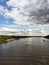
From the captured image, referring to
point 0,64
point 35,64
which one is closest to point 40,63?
point 35,64

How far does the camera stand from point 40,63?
3172cm

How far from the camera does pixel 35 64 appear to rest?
30688 millimetres

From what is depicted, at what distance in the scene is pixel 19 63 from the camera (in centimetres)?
3159

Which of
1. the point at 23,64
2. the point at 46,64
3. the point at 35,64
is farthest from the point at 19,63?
the point at 46,64

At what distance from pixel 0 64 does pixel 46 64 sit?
9.26 meters

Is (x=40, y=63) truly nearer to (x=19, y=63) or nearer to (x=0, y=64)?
(x=19, y=63)

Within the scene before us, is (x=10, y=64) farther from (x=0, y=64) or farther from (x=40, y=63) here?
(x=40, y=63)

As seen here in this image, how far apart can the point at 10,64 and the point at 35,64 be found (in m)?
5.03

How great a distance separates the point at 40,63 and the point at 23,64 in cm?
371

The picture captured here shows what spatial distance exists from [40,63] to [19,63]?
4376 mm

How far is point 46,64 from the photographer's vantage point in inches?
1191

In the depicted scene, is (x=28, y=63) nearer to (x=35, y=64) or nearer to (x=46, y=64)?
(x=35, y=64)

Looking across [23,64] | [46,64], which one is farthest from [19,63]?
[46,64]

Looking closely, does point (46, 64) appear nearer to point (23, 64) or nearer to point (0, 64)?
point (23, 64)
